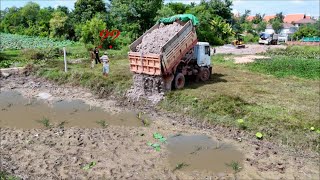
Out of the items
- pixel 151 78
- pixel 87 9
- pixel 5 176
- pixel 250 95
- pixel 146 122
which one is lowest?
pixel 5 176

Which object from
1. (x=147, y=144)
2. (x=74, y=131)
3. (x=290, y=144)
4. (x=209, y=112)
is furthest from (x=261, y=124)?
(x=74, y=131)

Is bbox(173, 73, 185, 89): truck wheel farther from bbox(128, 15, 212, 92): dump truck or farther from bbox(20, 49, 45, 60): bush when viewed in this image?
bbox(20, 49, 45, 60): bush

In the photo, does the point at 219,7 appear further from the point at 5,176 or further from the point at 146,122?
the point at 5,176

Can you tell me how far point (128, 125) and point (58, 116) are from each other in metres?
2.85

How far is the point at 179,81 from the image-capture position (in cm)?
1432

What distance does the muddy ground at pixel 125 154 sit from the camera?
7449mm

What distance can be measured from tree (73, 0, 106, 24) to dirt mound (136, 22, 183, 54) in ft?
103

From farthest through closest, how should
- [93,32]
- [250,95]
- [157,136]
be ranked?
[93,32] < [250,95] < [157,136]

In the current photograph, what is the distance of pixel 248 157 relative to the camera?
8289 mm

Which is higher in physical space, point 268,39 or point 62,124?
point 268,39

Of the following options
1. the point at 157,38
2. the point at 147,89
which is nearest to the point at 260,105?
the point at 147,89

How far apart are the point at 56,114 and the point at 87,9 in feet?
116

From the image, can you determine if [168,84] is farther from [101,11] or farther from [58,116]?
[101,11]

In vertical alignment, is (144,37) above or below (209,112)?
above
